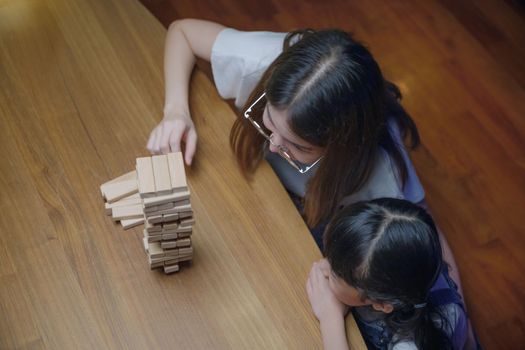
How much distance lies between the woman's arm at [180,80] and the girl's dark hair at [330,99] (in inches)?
5.5

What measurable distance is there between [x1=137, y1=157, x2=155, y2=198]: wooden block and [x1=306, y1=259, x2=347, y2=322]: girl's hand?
0.43 m

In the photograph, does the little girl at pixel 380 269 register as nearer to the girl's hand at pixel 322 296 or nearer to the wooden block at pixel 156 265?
the girl's hand at pixel 322 296

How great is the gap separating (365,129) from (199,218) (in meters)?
0.43

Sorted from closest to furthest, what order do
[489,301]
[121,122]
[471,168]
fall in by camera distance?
[121,122] < [489,301] < [471,168]

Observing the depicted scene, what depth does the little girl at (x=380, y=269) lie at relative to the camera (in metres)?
1.31

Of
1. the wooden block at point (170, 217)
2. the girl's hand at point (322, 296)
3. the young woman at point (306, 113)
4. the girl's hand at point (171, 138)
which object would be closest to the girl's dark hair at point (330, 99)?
the young woman at point (306, 113)

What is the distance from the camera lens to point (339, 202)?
1.60 metres

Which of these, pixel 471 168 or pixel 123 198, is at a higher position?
pixel 123 198

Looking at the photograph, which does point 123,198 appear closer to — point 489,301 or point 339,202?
point 339,202

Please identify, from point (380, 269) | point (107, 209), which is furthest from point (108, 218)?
point (380, 269)

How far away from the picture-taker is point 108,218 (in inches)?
55.7

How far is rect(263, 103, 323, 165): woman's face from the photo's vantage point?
55.4 inches

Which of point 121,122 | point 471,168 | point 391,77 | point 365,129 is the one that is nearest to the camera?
point 365,129

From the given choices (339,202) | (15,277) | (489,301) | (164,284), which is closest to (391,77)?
(489,301)
